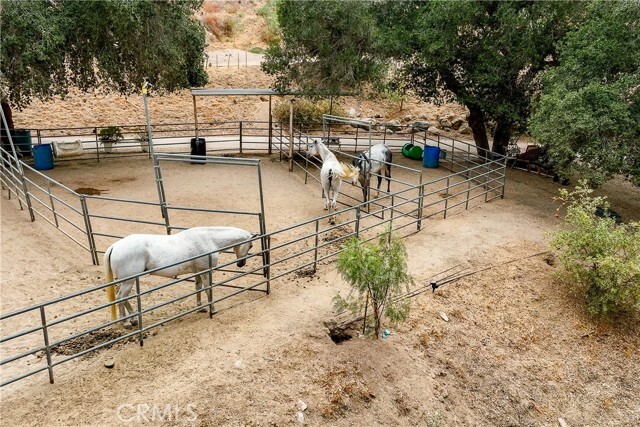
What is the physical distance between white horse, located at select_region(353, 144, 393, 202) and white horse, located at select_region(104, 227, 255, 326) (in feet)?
15.3

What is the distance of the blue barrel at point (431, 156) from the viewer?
14531 millimetres

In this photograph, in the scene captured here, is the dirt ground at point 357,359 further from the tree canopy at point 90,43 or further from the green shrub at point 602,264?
the tree canopy at point 90,43

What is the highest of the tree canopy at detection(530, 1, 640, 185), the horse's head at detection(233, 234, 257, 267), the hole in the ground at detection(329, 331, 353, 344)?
the tree canopy at detection(530, 1, 640, 185)

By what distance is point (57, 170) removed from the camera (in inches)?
519

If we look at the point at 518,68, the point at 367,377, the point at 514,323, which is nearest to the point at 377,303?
the point at 367,377

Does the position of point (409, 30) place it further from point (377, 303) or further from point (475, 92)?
point (377, 303)

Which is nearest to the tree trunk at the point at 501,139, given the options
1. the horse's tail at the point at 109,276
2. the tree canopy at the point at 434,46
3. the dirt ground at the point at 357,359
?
the tree canopy at the point at 434,46

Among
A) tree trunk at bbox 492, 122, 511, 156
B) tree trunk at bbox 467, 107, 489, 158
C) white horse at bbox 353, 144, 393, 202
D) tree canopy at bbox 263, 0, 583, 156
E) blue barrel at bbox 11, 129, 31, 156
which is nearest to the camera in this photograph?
white horse at bbox 353, 144, 393, 202

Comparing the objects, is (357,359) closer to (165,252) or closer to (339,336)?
(339,336)

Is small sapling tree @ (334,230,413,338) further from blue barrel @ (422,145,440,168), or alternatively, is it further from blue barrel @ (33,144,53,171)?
blue barrel @ (33,144,53,171)

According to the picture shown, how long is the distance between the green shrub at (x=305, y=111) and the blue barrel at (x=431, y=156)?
5206mm

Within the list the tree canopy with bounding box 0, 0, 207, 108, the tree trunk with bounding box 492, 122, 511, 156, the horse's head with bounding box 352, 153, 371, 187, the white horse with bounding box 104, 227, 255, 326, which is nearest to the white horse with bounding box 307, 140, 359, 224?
the horse's head with bounding box 352, 153, 371, 187

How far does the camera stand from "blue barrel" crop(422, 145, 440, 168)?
1453 centimetres

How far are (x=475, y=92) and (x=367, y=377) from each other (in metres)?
10.3
